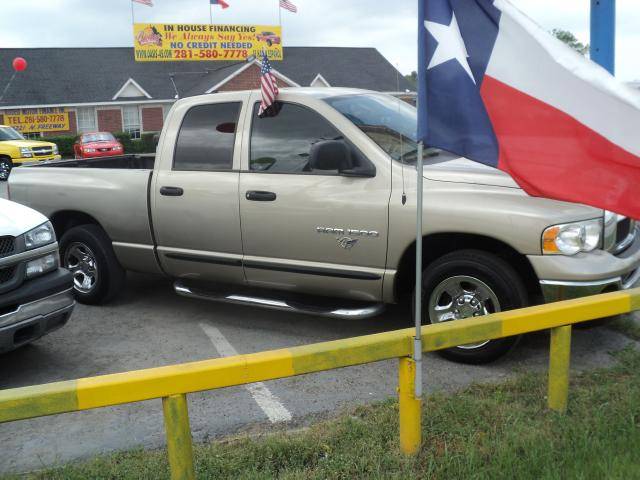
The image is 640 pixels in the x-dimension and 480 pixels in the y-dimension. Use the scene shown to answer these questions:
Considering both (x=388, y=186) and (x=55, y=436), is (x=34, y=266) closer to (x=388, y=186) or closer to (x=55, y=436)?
(x=55, y=436)

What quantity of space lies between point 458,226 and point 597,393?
1264 mm

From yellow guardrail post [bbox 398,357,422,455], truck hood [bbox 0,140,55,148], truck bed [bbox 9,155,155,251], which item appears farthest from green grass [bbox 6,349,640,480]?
truck hood [bbox 0,140,55,148]

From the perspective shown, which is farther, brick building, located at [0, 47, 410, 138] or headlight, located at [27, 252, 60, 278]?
brick building, located at [0, 47, 410, 138]

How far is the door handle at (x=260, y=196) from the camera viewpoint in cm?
502

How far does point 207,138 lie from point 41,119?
A: 1425 inches

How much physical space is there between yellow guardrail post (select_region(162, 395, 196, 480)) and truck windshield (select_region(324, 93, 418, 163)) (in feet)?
8.23

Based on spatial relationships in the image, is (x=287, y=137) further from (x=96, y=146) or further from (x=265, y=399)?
(x=96, y=146)

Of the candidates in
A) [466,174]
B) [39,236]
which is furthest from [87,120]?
[466,174]

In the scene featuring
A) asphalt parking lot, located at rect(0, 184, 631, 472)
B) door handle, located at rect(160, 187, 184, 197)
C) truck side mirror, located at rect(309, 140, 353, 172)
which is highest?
truck side mirror, located at rect(309, 140, 353, 172)

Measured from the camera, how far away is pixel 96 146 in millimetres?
28562

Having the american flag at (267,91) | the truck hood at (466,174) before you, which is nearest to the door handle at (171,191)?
the american flag at (267,91)

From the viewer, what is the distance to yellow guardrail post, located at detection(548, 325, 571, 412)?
3.56m

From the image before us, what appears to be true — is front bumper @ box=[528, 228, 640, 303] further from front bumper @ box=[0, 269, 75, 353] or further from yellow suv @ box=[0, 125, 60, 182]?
yellow suv @ box=[0, 125, 60, 182]

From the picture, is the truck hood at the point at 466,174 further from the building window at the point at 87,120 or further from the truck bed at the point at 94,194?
the building window at the point at 87,120
